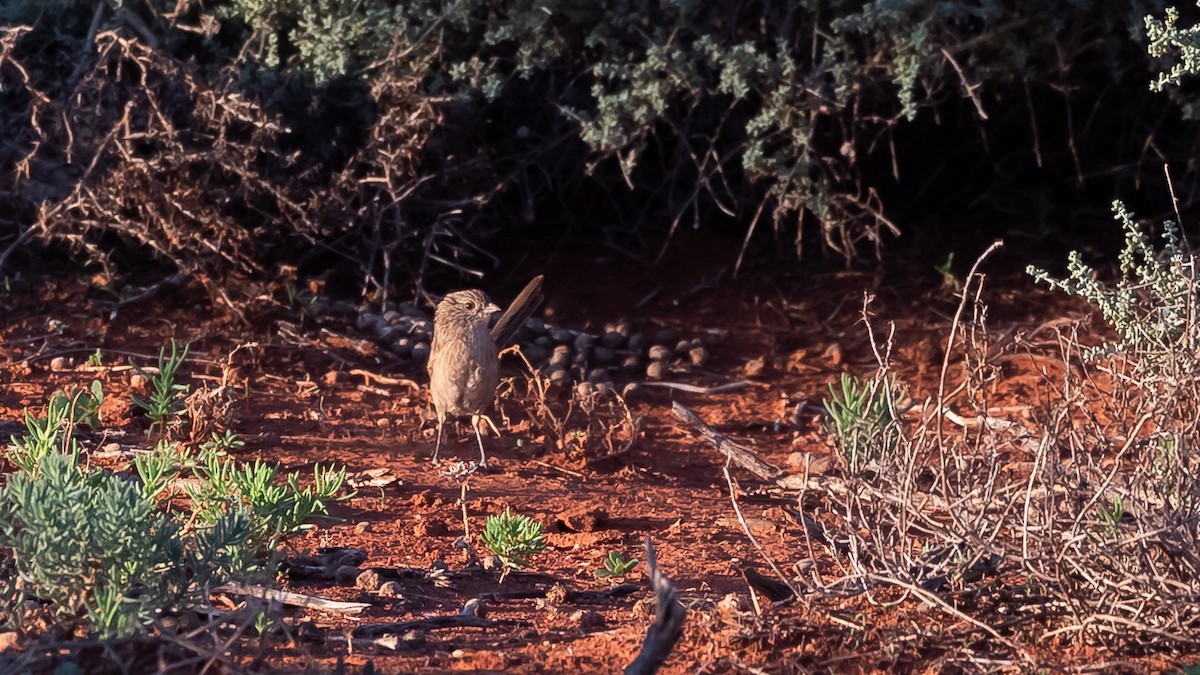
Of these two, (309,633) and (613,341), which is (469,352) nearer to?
(613,341)

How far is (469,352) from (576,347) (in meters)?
1.41

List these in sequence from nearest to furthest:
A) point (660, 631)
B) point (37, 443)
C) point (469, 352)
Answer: point (660, 631) < point (37, 443) < point (469, 352)

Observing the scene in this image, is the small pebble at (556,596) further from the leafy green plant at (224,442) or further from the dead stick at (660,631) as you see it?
the leafy green plant at (224,442)

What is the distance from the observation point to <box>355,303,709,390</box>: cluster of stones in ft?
24.6

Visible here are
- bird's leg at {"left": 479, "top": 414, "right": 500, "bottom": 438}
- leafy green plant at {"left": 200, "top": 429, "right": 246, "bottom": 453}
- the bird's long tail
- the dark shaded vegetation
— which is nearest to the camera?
leafy green plant at {"left": 200, "top": 429, "right": 246, "bottom": 453}

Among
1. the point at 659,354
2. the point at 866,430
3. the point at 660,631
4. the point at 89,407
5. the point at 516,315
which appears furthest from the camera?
the point at 659,354

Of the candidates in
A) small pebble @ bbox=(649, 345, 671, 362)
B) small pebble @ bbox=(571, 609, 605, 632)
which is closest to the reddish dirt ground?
small pebble @ bbox=(571, 609, 605, 632)

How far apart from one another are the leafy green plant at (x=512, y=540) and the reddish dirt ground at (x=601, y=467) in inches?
4.0

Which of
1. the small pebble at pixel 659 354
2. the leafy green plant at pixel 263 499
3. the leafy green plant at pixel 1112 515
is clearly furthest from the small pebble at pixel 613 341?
the leafy green plant at pixel 1112 515

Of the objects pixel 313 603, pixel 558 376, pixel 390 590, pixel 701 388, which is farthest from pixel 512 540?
pixel 701 388

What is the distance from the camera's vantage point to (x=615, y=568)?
Answer: 447 centimetres

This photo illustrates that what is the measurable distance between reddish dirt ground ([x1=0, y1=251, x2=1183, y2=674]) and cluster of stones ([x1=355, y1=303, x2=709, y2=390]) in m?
0.14

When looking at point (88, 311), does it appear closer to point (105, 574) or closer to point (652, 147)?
point (652, 147)

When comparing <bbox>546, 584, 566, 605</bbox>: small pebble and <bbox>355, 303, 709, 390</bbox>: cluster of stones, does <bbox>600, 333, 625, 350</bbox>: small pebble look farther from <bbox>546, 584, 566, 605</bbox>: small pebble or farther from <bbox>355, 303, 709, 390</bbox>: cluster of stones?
<bbox>546, 584, 566, 605</bbox>: small pebble
